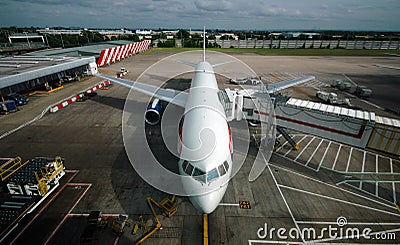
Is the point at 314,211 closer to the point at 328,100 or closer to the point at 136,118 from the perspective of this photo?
the point at 136,118

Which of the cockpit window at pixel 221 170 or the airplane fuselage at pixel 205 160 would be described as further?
the cockpit window at pixel 221 170

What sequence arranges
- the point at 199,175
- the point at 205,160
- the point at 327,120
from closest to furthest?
the point at 199,175 < the point at 205,160 < the point at 327,120

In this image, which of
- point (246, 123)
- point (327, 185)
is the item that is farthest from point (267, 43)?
point (327, 185)

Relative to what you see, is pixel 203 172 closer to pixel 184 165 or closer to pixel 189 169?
pixel 189 169

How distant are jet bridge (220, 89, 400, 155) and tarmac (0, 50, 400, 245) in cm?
359

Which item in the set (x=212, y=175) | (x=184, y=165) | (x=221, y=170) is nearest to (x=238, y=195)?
(x=221, y=170)

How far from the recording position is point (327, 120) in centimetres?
1542

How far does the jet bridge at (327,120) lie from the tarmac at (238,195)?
3589 mm

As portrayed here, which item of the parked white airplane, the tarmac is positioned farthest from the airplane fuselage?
the tarmac

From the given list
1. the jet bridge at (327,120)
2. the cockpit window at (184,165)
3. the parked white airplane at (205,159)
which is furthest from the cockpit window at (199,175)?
the jet bridge at (327,120)

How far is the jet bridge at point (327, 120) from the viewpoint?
13.8m

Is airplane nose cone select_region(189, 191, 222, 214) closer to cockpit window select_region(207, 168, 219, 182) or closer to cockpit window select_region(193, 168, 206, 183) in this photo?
cockpit window select_region(207, 168, 219, 182)

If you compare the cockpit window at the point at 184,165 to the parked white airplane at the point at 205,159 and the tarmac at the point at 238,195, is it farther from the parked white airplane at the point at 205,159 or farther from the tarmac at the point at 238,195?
the tarmac at the point at 238,195

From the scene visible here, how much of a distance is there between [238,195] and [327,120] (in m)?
8.92
